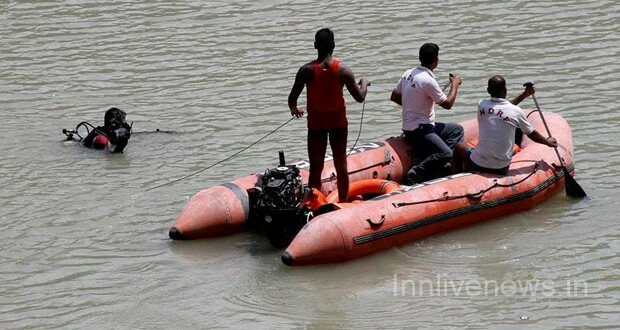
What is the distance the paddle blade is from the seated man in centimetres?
549

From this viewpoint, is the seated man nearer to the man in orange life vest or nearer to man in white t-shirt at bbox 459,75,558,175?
the man in orange life vest

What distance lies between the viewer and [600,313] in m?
10.4

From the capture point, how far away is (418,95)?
1291 centimetres

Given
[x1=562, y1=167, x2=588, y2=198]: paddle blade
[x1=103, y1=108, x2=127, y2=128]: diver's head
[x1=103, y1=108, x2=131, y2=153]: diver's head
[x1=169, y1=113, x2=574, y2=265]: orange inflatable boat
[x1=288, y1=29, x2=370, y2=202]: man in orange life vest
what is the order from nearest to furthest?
[x1=169, y1=113, x2=574, y2=265]: orange inflatable boat < [x1=288, y1=29, x2=370, y2=202]: man in orange life vest < [x1=562, y1=167, x2=588, y2=198]: paddle blade < [x1=103, y1=108, x2=131, y2=153]: diver's head < [x1=103, y1=108, x2=127, y2=128]: diver's head

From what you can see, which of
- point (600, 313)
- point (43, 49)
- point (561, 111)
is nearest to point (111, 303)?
point (600, 313)

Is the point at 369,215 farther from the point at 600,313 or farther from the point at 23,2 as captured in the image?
the point at 23,2

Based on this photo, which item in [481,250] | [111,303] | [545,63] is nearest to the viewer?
[111,303]

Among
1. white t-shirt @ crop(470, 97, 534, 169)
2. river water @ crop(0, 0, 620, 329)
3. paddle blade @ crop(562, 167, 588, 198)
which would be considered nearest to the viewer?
river water @ crop(0, 0, 620, 329)

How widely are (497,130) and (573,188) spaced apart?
1.11 m

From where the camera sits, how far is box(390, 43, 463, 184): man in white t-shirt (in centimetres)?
1277

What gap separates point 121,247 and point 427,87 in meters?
3.47

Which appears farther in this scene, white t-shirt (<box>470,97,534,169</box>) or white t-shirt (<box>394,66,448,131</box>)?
white t-shirt (<box>394,66,448,131</box>)

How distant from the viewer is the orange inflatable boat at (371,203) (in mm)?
11578

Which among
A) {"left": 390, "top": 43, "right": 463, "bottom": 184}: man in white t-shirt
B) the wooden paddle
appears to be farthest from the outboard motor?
the wooden paddle
